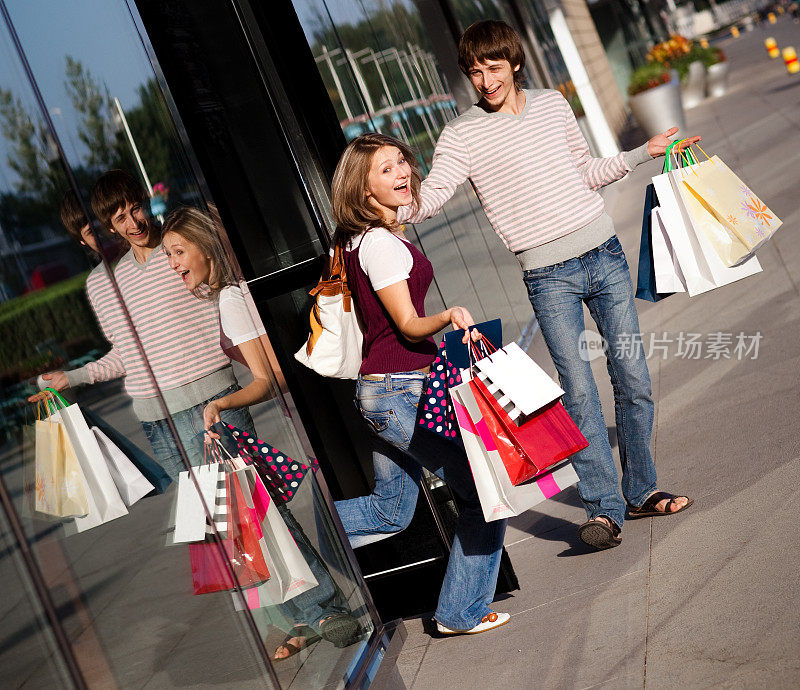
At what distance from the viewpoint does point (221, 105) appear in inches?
166

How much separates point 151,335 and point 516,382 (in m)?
1.34

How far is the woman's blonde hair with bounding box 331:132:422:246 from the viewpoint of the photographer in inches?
136

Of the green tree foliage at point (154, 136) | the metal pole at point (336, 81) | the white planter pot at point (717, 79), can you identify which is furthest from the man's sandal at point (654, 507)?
the white planter pot at point (717, 79)

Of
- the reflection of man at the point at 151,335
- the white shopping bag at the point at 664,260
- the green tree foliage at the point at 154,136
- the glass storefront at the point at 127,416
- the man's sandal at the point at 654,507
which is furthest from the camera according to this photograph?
the man's sandal at the point at 654,507

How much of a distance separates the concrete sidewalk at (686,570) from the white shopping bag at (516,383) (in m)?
0.91

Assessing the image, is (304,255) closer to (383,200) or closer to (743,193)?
(383,200)

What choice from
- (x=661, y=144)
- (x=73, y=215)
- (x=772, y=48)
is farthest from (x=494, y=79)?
(x=772, y=48)

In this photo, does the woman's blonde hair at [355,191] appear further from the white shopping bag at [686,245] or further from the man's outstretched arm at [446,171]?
the white shopping bag at [686,245]

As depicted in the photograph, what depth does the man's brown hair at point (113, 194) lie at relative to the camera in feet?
7.87

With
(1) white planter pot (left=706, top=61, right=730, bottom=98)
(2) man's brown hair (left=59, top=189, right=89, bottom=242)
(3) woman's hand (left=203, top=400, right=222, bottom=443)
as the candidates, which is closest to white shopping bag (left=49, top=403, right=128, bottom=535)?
(2) man's brown hair (left=59, top=189, right=89, bottom=242)

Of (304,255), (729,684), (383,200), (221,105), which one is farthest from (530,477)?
(221,105)

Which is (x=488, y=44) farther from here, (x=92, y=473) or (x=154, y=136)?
(x=92, y=473)

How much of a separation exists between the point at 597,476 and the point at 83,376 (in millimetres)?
2556

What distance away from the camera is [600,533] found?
4109 millimetres
